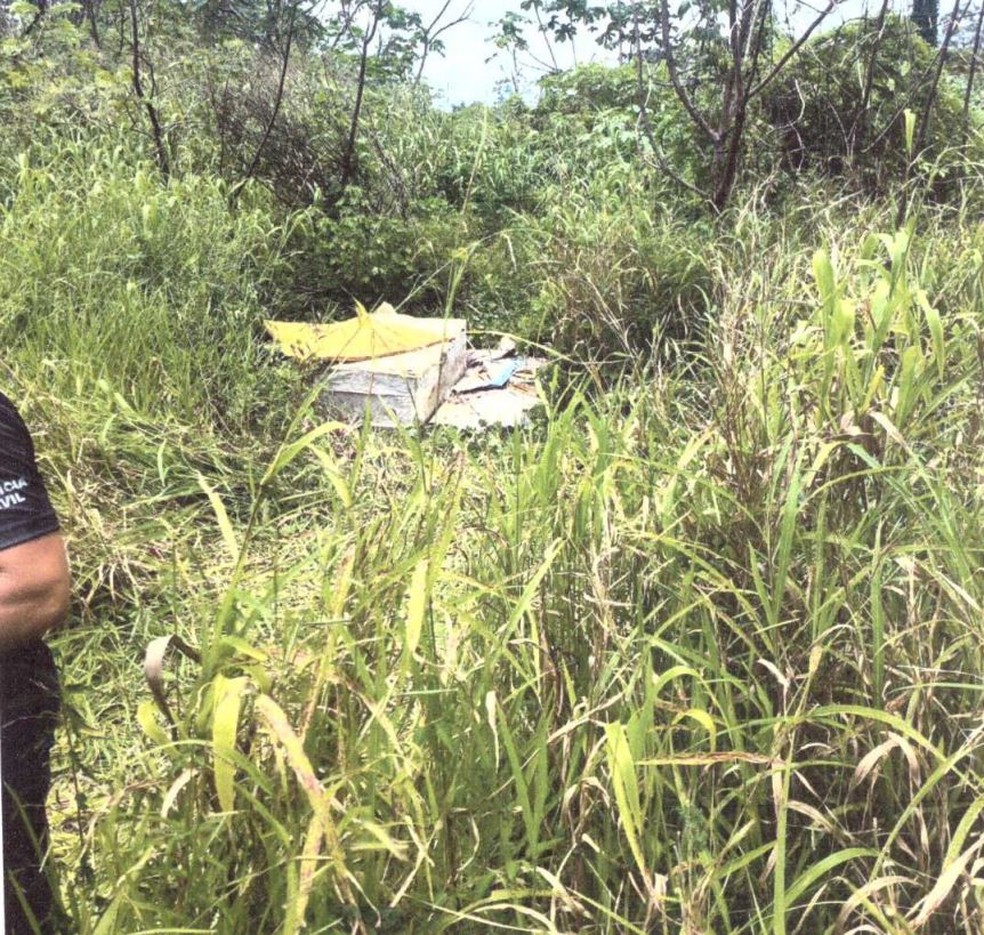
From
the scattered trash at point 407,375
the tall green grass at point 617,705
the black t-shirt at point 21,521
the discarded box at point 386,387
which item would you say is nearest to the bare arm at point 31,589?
the black t-shirt at point 21,521

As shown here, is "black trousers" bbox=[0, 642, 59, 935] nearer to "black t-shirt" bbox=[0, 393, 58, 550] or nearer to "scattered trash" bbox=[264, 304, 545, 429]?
"black t-shirt" bbox=[0, 393, 58, 550]

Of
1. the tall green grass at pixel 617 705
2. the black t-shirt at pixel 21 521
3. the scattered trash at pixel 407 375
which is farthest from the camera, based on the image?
Result: the scattered trash at pixel 407 375

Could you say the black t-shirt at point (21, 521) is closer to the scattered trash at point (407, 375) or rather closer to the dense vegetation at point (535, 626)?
the dense vegetation at point (535, 626)

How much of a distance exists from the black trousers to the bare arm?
0.13 ft

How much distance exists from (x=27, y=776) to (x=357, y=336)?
3.03 meters

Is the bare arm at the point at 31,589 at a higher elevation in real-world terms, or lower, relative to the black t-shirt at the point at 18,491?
lower

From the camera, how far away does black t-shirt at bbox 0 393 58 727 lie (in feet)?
4.85

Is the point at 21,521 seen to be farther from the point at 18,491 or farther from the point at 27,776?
the point at 27,776

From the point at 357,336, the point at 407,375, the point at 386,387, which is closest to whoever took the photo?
the point at 407,375

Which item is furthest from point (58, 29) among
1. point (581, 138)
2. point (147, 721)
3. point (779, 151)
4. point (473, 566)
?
point (147, 721)

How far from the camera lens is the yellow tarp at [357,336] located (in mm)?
4027

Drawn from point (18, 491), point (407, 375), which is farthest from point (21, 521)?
point (407, 375)

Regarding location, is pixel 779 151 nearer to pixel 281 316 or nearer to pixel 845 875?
pixel 281 316

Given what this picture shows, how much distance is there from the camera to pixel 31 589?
148cm
